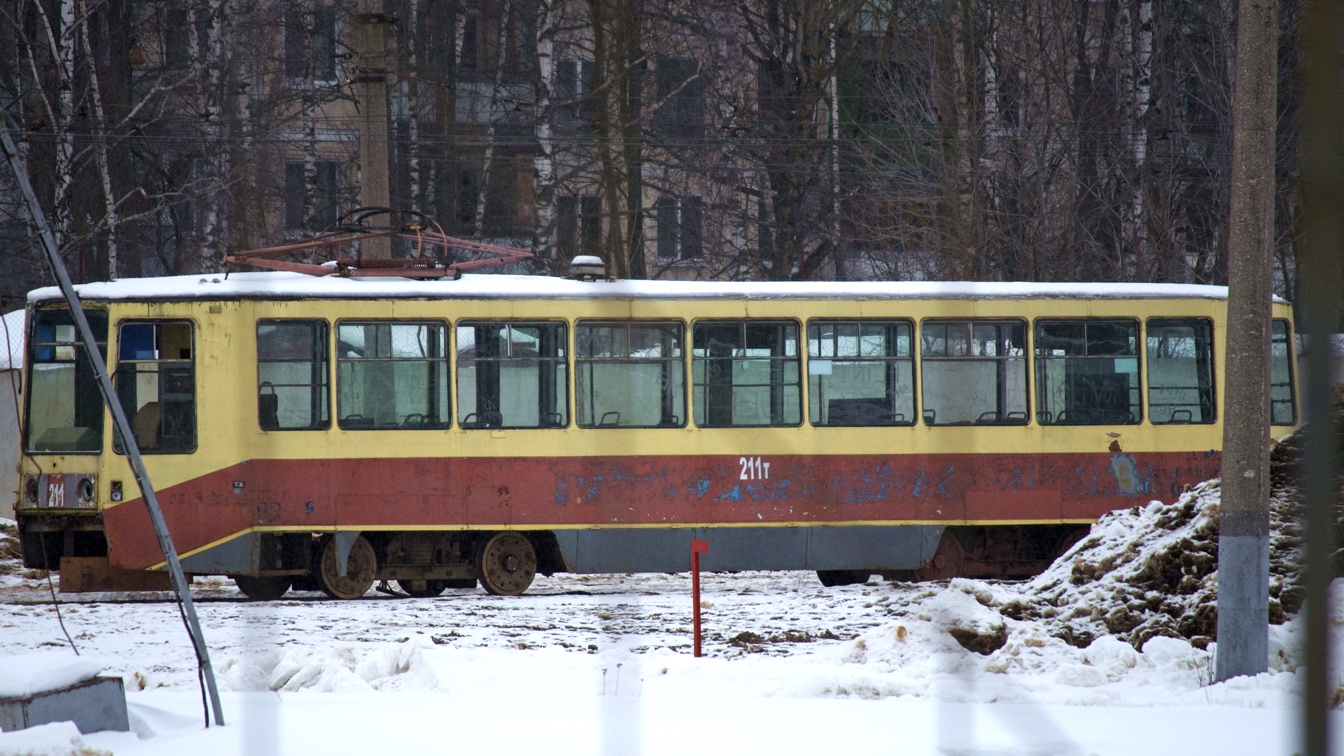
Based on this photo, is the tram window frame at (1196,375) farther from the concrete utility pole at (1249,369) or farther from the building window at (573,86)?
the building window at (573,86)

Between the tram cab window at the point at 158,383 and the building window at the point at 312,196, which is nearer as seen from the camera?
the tram cab window at the point at 158,383

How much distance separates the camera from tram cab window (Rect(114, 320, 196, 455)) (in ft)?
39.6

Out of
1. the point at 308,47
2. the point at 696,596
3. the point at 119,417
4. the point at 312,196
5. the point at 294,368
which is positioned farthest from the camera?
the point at 308,47

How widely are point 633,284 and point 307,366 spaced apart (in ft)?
10.8

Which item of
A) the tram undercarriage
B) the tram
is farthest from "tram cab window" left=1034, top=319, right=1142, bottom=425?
the tram undercarriage

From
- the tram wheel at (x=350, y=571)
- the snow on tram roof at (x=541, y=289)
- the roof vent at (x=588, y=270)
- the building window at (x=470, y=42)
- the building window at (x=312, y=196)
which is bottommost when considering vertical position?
the tram wheel at (x=350, y=571)

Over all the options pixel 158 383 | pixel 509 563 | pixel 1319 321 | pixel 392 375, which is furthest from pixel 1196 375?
pixel 1319 321

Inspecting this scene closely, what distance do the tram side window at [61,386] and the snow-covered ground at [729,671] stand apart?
1.63 metres

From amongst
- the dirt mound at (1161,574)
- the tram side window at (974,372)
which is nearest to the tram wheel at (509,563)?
the tram side window at (974,372)

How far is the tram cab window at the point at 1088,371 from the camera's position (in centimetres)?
1287

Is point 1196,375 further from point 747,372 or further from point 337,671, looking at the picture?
point 337,671

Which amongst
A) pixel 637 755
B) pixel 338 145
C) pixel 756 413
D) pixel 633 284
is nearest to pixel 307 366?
pixel 633 284

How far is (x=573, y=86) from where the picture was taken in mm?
26938

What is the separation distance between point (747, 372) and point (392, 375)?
3.47 meters
